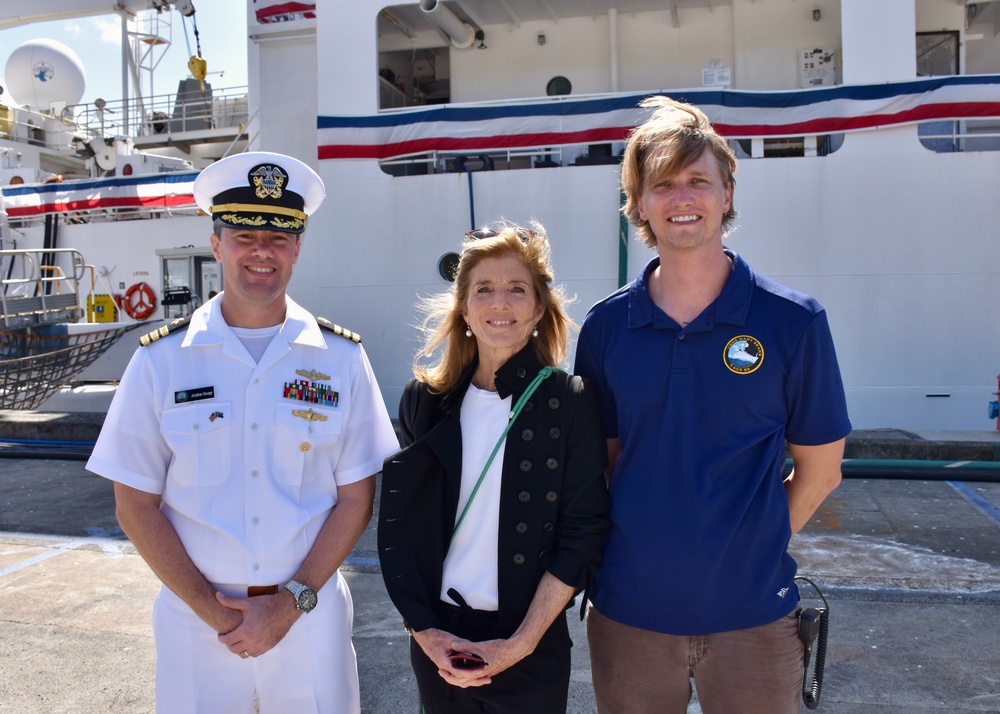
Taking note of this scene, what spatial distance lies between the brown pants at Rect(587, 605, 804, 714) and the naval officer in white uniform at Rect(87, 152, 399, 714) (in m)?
0.68

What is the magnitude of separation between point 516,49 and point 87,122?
1150cm

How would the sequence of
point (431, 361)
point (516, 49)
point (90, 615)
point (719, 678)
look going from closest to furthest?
1. point (719, 678)
2. point (90, 615)
3. point (431, 361)
4. point (516, 49)

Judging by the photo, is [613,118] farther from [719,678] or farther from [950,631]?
[719,678]

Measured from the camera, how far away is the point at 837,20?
346 inches

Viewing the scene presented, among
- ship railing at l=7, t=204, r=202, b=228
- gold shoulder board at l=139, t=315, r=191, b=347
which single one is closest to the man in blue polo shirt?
gold shoulder board at l=139, t=315, r=191, b=347

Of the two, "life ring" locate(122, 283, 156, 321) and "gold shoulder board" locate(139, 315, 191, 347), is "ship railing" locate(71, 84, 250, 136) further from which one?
"gold shoulder board" locate(139, 315, 191, 347)

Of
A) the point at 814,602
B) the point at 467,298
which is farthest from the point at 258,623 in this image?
the point at 814,602

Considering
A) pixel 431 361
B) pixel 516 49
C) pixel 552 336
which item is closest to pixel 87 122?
pixel 516 49

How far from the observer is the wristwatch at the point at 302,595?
185 cm

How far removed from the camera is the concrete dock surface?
302 cm

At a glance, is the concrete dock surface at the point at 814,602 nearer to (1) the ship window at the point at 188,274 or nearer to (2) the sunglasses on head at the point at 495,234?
(2) the sunglasses on head at the point at 495,234

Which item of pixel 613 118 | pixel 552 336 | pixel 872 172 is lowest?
pixel 552 336

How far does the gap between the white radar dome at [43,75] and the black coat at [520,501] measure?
20273mm

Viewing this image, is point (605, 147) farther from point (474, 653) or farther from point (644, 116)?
point (474, 653)
